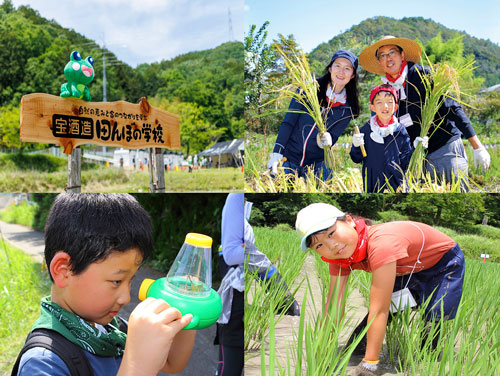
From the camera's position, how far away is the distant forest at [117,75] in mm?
4215

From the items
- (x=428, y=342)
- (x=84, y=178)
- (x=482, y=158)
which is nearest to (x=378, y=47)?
(x=482, y=158)

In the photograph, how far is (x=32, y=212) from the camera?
9.37 feet

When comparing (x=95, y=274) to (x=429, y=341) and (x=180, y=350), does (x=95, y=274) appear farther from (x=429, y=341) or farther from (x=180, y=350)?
(x=429, y=341)

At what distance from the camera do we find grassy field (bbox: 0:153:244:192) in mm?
4395

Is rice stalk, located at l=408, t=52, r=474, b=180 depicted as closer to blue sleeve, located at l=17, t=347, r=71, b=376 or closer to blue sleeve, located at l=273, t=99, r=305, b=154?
blue sleeve, located at l=273, t=99, r=305, b=154

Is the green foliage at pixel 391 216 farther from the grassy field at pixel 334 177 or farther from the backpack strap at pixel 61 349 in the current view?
the backpack strap at pixel 61 349

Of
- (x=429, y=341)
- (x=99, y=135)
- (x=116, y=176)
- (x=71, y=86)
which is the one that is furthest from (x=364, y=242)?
(x=116, y=176)

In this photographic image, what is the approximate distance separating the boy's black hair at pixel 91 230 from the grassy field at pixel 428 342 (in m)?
0.65

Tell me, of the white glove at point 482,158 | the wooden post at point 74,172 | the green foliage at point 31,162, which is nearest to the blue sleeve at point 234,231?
the wooden post at point 74,172

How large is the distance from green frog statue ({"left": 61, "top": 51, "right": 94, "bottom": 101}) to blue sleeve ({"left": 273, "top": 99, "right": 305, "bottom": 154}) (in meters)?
1.17

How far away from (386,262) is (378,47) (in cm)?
110

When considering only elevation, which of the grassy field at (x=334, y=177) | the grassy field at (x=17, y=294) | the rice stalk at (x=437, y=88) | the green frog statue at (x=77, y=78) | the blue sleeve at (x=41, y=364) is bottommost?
the grassy field at (x=17, y=294)

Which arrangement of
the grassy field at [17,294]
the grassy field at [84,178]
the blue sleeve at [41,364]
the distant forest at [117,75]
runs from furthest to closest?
the grassy field at [84,178] < the distant forest at [117,75] < the grassy field at [17,294] < the blue sleeve at [41,364]

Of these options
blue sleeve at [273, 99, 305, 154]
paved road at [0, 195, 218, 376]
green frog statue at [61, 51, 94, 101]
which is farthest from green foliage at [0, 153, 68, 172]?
blue sleeve at [273, 99, 305, 154]
